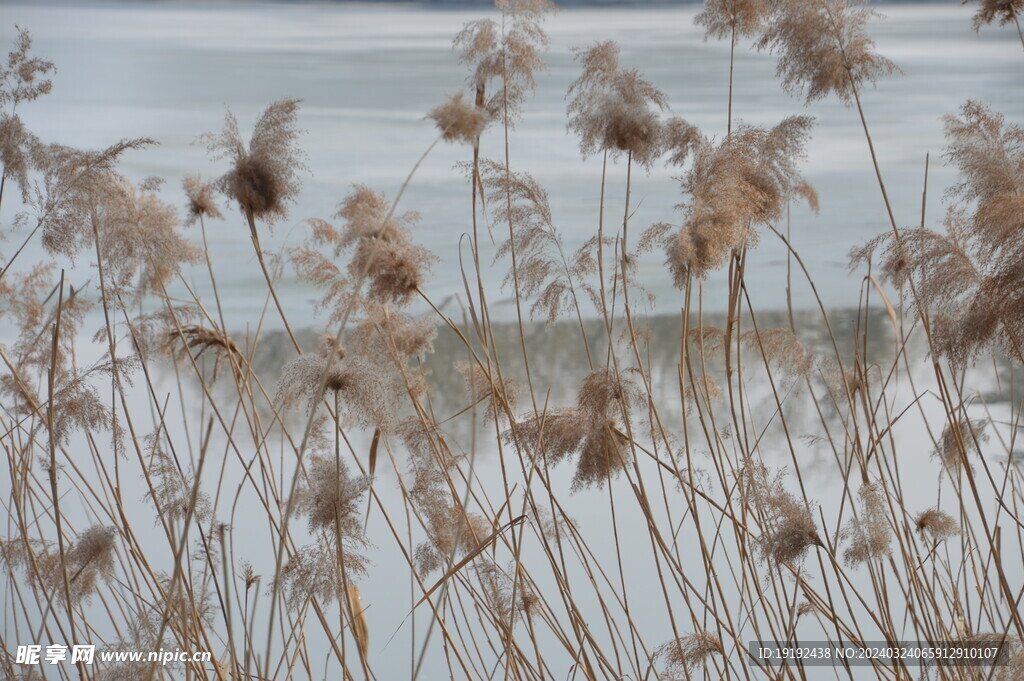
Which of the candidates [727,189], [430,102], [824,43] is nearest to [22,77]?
[727,189]

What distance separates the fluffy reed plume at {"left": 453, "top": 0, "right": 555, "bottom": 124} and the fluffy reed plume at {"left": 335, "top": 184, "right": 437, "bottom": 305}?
0.77ft

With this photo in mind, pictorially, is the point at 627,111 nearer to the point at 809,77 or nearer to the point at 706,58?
the point at 809,77

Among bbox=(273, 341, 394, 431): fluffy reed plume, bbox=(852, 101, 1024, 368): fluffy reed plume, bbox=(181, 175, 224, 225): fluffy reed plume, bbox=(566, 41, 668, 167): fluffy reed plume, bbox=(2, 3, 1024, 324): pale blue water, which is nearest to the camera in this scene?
bbox=(852, 101, 1024, 368): fluffy reed plume

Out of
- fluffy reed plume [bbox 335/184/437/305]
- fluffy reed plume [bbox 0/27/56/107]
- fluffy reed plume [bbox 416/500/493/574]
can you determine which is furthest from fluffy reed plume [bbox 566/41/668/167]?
fluffy reed plume [bbox 0/27/56/107]

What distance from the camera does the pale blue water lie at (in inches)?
130

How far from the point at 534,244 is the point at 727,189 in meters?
0.29

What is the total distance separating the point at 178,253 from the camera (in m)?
1.35

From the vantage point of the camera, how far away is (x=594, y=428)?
1.25 meters

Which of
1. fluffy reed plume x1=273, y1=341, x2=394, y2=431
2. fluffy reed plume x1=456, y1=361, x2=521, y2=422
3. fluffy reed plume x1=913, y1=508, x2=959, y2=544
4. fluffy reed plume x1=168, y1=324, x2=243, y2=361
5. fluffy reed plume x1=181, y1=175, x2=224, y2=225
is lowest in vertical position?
fluffy reed plume x1=913, y1=508, x2=959, y2=544

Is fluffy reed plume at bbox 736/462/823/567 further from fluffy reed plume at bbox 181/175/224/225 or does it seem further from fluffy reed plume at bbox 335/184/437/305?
fluffy reed plume at bbox 181/175/224/225

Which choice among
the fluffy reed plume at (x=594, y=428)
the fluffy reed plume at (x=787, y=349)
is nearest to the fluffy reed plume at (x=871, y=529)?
the fluffy reed plume at (x=787, y=349)

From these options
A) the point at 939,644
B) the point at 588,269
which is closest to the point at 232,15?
the point at 588,269

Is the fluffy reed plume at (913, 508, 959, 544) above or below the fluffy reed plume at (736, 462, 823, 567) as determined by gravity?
below

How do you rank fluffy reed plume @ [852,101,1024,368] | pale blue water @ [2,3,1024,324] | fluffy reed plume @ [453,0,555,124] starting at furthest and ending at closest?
1. pale blue water @ [2,3,1024,324]
2. fluffy reed plume @ [453,0,555,124]
3. fluffy reed plume @ [852,101,1024,368]
